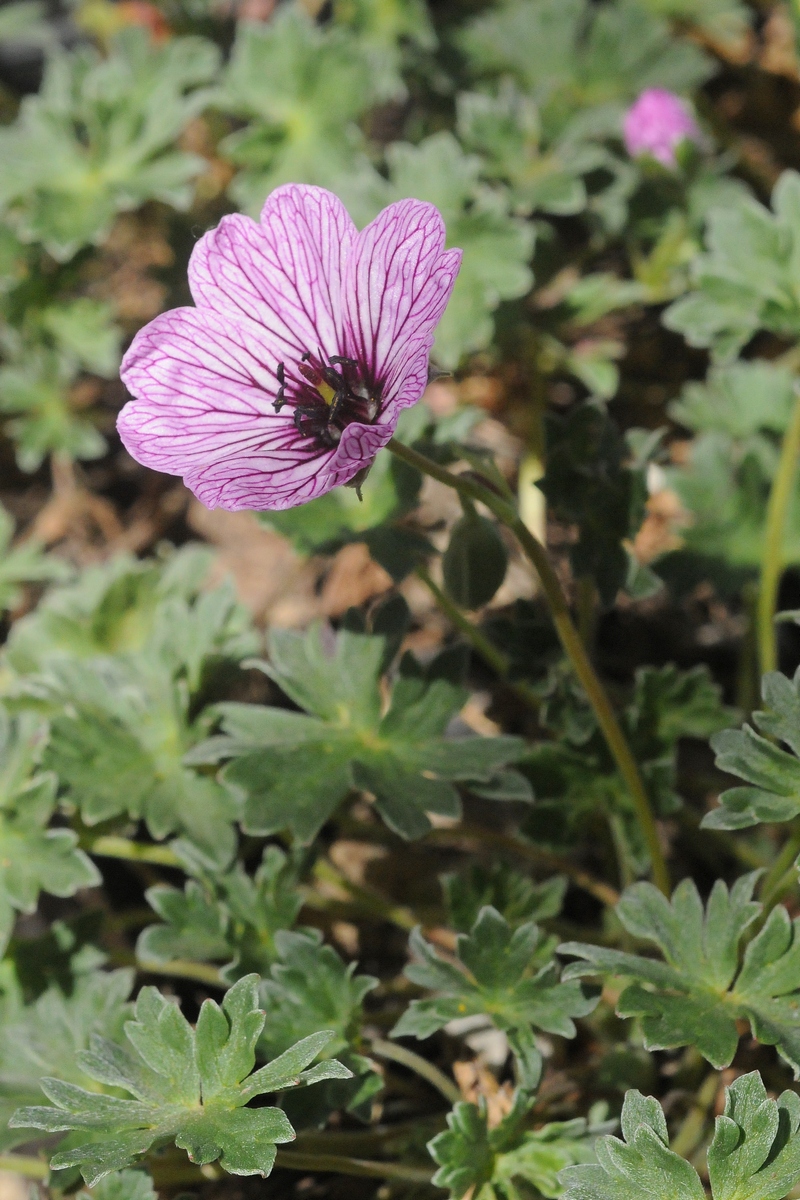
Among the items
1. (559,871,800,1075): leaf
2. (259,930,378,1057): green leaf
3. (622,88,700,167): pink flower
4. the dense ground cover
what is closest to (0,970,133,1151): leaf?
the dense ground cover

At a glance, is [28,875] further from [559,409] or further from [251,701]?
[559,409]

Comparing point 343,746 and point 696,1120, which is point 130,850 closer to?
point 343,746

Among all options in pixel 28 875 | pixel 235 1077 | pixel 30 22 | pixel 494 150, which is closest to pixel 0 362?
pixel 30 22

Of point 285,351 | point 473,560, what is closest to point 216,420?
point 285,351

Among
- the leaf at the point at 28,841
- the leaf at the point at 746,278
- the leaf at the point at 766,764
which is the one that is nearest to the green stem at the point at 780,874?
the leaf at the point at 766,764

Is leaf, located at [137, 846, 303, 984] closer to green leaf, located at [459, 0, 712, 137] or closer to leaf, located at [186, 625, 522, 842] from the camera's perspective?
leaf, located at [186, 625, 522, 842]

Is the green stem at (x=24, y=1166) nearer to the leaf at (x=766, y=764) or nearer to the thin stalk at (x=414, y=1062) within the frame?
the thin stalk at (x=414, y=1062)

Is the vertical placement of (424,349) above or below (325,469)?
above
